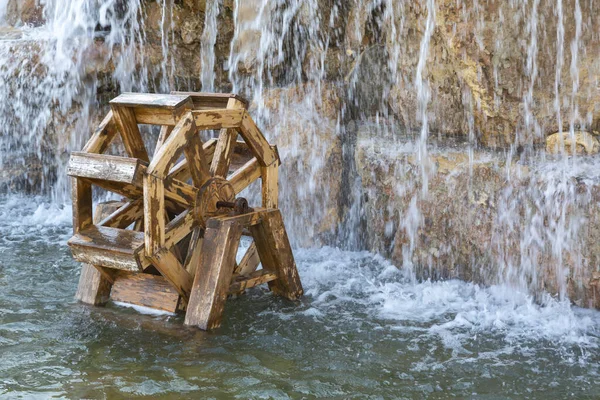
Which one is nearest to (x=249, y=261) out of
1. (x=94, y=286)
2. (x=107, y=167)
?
(x=94, y=286)

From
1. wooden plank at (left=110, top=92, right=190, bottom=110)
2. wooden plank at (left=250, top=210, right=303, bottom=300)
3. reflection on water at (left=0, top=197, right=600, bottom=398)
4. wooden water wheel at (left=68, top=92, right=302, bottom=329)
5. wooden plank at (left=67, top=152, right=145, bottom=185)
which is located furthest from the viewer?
wooden plank at (left=250, top=210, right=303, bottom=300)

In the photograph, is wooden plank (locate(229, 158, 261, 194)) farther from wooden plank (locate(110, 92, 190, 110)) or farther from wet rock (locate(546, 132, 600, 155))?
wet rock (locate(546, 132, 600, 155))

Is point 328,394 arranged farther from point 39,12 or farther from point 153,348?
point 39,12

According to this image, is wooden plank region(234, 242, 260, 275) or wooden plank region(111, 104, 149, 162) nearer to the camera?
wooden plank region(111, 104, 149, 162)

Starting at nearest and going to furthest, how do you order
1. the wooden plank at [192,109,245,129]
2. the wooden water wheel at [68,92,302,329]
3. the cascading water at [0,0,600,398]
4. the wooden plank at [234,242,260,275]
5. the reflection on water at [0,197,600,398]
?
1. the reflection on water at [0,197,600,398]
2. the cascading water at [0,0,600,398]
3. the wooden water wheel at [68,92,302,329]
4. the wooden plank at [192,109,245,129]
5. the wooden plank at [234,242,260,275]

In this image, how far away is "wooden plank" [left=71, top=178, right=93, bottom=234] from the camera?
18.7 feet

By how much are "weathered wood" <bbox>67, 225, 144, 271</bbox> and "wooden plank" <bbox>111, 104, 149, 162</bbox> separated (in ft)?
2.24

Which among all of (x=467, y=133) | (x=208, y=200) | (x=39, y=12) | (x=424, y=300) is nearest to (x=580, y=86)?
(x=467, y=133)

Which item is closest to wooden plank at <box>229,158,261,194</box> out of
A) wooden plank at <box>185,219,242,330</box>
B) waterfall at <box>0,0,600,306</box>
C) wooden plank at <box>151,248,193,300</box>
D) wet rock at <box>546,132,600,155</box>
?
wooden plank at <box>185,219,242,330</box>

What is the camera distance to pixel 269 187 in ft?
20.6

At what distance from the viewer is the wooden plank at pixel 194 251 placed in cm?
603

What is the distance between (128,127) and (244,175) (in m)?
0.99

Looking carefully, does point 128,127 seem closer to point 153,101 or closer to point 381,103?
point 153,101

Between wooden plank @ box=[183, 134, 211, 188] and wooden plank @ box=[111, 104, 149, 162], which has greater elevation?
wooden plank @ box=[111, 104, 149, 162]
